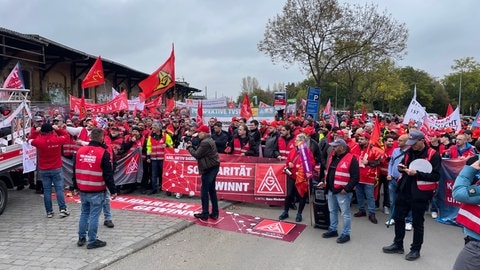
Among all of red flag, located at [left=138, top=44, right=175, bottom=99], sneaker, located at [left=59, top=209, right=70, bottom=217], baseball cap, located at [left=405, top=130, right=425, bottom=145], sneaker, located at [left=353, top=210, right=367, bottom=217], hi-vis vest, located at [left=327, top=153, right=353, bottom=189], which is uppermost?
red flag, located at [left=138, top=44, right=175, bottom=99]

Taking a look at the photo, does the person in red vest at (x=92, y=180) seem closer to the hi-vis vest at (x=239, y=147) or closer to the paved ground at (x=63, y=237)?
the paved ground at (x=63, y=237)

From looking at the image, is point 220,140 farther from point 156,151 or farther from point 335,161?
point 335,161

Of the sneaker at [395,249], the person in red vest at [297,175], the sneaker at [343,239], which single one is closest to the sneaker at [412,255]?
the sneaker at [395,249]

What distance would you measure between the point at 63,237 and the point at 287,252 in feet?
11.7

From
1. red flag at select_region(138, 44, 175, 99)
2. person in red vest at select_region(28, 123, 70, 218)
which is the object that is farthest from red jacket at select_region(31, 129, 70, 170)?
red flag at select_region(138, 44, 175, 99)

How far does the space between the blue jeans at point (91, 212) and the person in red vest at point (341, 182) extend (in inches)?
144

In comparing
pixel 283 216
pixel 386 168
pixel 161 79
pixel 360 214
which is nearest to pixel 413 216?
pixel 360 214

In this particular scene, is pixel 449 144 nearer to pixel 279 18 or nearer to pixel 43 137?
pixel 43 137

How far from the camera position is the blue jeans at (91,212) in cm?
564

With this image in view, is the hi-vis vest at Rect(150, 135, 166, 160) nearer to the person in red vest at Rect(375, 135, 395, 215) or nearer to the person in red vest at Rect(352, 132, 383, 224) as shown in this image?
the person in red vest at Rect(352, 132, 383, 224)

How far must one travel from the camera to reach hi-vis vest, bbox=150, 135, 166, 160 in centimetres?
938

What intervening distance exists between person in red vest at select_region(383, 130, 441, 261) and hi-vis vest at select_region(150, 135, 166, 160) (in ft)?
18.6

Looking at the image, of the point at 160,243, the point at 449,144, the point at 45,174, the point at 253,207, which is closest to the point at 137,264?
the point at 160,243

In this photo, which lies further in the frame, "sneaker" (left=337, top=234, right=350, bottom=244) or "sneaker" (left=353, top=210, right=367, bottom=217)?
"sneaker" (left=353, top=210, right=367, bottom=217)
